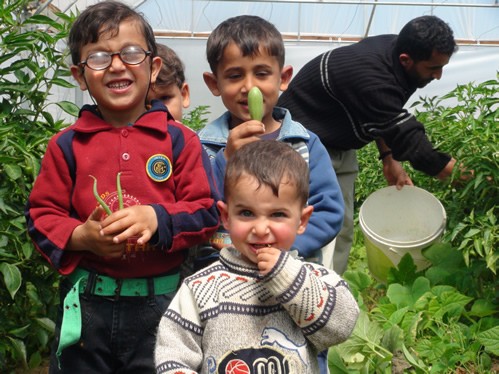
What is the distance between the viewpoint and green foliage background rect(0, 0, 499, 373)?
254 centimetres

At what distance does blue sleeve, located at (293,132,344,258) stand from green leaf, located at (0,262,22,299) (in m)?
0.96

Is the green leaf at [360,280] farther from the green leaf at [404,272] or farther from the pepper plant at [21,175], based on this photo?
the pepper plant at [21,175]

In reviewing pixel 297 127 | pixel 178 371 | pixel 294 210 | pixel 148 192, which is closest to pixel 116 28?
pixel 148 192

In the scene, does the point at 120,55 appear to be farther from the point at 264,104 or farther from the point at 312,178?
the point at 312,178

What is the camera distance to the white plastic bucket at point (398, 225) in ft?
12.1

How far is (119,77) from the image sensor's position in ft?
6.50

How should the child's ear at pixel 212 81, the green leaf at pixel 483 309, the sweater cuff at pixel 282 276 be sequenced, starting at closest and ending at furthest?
the sweater cuff at pixel 282 276 < the child's ear at pixel 212 81 < the green leaf at pixel 483 309

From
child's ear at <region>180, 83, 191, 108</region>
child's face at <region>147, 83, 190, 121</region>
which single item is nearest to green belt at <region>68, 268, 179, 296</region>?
child's face at <region>147, 83, 190, 121</region>

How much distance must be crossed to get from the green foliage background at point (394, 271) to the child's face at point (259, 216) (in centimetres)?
102

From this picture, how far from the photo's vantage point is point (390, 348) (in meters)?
2.99

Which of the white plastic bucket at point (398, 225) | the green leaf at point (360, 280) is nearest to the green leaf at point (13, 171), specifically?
the green leaf at point (360, 280)

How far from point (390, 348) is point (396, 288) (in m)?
0.55

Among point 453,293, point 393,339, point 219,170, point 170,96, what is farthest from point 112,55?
point 453,293

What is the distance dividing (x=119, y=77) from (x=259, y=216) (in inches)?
23.8
